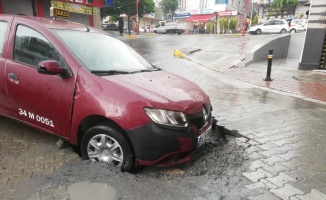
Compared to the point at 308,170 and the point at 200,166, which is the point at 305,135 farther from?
the point at 200,166

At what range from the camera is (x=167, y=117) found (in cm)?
294

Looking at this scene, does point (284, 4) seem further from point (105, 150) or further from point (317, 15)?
point (105, 150)

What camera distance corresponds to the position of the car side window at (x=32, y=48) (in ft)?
11.4

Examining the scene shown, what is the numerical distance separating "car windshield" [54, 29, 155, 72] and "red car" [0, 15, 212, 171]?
2 cm

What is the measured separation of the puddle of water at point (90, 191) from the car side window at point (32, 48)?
1444 mm

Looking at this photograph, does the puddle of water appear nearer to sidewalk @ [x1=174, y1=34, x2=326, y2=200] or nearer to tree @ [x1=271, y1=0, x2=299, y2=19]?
sidewalk @ [x1=174, y1=34, x2=326, y2=200]

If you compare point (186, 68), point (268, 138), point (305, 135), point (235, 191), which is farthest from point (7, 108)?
point (186, 68)

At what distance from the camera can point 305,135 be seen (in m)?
4.50

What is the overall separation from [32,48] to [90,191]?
204 centimetres

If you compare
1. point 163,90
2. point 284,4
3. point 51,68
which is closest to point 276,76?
point 163,90

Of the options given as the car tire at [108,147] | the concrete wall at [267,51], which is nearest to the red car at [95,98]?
→ the car tire at [108,147]

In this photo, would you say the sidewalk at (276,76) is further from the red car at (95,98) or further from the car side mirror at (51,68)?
the car side mirror at (51,68)

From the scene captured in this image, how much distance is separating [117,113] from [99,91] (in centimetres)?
35

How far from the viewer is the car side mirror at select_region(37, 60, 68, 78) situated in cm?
314
